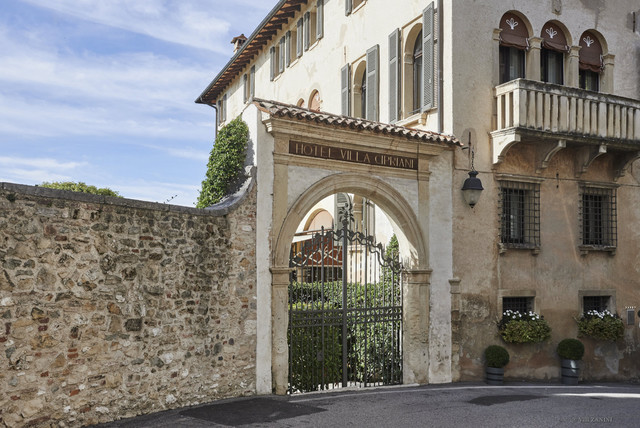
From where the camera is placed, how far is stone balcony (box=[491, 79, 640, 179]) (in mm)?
12633

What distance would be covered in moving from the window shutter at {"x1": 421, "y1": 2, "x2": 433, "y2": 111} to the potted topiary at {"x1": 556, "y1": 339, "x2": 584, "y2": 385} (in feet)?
18.9

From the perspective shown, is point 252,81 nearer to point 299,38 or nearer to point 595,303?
point 299,38

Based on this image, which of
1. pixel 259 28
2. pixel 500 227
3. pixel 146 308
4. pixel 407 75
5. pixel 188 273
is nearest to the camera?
pixel 146 308

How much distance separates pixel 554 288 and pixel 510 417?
526 cm

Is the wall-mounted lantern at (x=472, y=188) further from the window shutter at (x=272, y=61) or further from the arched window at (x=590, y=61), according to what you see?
the window shutter at (x=272, y=61)

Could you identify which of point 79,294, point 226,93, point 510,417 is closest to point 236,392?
point 79,294

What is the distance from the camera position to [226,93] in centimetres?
2780

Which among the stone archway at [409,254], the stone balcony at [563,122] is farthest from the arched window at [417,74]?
the stone archway at [409,254]

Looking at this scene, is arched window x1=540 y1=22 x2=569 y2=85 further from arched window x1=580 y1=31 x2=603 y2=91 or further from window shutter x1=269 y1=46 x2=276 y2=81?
window shutter x1=269 y1=46 x2=276 y2=81

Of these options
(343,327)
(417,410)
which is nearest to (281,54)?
(343,327)

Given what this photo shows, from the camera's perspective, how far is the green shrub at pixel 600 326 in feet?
45.2

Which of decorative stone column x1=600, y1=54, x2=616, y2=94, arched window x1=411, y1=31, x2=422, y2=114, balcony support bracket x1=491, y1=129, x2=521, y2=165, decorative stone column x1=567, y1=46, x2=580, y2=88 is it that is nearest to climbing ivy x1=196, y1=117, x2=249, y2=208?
arched window x1=411, y1=31, x2=422, y2=114

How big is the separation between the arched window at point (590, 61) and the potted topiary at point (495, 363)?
6.65 m

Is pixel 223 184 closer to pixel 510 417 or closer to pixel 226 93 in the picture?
pixel 510 417
